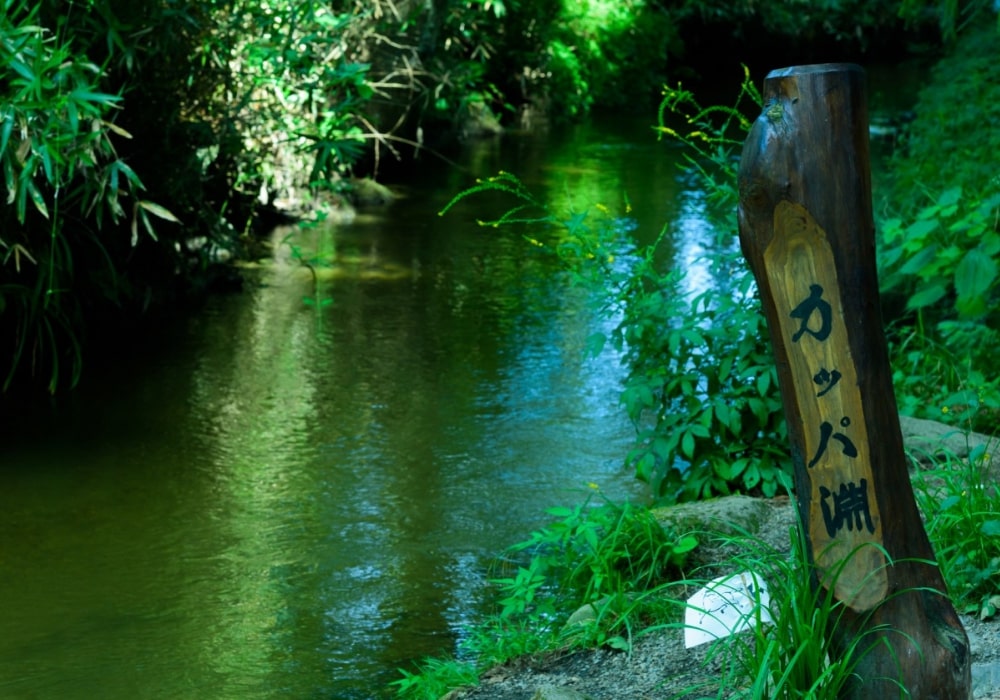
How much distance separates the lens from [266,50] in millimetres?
7449

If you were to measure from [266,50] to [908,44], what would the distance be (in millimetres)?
22097

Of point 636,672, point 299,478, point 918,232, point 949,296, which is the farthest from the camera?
point 949,296

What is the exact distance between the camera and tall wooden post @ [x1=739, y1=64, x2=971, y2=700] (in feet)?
8.00

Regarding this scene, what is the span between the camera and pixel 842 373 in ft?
8.14

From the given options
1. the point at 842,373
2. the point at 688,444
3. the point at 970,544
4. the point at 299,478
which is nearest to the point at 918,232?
the point at 688,444

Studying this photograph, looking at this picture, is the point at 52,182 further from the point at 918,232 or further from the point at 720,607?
the point at 918,232

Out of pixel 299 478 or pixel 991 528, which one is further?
pixel 299 478

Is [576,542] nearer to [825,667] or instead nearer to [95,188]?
[825,667]

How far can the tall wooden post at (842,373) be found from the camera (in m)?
2.44

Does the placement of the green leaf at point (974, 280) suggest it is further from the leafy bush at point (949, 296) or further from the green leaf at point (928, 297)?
the green leaf at point (928, 297)

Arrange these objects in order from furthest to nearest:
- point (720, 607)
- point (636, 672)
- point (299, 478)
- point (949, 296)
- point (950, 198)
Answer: point (949, 296), point (950, 198), point (299, 478), point (636, 672), point (720, 607)

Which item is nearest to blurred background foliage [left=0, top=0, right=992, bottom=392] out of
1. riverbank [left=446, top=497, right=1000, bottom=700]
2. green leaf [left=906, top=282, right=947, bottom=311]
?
green leaf [left=906, top=282, right=947, bottom=311]

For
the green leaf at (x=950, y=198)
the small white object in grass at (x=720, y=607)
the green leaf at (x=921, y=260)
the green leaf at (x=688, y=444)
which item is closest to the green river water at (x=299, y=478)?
the green leaf at (x=688, y=444)

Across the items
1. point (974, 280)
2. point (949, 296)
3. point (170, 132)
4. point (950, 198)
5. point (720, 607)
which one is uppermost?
point (170, 132)
